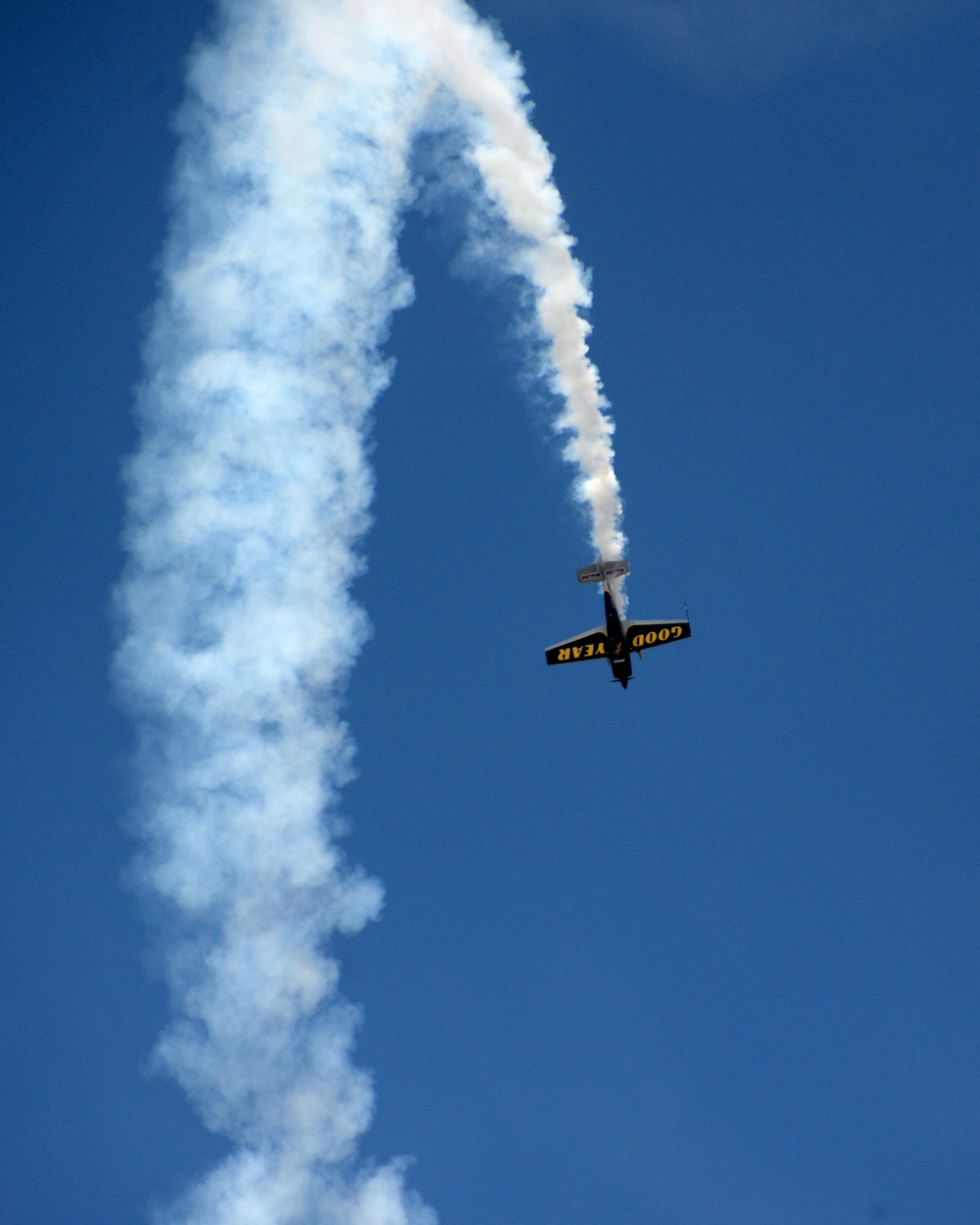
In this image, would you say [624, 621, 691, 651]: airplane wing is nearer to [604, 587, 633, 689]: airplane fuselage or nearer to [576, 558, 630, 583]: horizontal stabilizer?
[604, 587, 633, 689]: airplane fuselage

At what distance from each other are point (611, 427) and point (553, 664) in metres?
13.7

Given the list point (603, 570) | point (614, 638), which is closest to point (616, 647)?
point (614, 638)

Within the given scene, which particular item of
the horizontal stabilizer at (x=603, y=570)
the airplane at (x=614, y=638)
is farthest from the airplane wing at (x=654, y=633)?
the horizontal stabilizer at (x=603, y=570)

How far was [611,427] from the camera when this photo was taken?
61531 millimetres

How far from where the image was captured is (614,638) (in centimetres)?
6638

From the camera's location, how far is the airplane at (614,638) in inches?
2552

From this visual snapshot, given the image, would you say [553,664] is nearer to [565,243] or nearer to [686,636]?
[686,636]

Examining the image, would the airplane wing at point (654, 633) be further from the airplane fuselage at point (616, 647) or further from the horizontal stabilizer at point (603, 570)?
the horizontal stabilizer at point (603, 570)

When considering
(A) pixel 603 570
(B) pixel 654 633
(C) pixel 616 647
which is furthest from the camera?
(B) pixel 654 633

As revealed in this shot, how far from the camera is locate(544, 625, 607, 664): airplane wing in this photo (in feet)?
222

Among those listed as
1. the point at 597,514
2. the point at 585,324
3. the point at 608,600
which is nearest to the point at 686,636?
the point at 608,600

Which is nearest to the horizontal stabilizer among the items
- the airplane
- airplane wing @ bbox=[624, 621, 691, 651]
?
the airplane

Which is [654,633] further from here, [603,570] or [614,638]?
[603,570]

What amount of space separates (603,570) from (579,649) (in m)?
5.93
